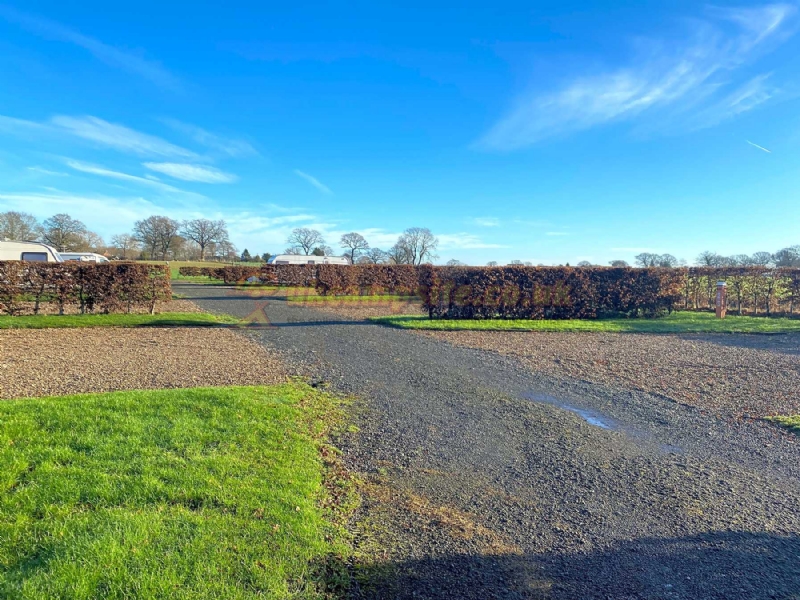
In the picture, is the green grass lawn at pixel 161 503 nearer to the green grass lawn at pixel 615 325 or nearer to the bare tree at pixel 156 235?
the green grass lawn at pixel 615 325

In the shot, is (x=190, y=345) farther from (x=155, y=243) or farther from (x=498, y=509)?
(x=155, y=243)

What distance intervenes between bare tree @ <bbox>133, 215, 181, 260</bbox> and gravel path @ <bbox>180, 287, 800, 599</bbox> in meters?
67.6

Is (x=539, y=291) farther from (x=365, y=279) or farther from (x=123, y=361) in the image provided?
(x=365, y=279)

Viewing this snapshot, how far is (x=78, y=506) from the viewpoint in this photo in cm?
287

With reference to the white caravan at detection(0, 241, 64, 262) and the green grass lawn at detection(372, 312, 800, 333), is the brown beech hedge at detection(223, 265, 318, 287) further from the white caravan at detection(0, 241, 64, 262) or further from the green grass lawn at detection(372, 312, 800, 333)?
the green grass lawn at detection(372, 312, 800, 333)

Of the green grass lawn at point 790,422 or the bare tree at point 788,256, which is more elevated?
the bare tree at point 788,256

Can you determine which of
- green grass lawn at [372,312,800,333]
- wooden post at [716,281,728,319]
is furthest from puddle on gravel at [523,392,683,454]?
wooden post at [716,281,728,319]

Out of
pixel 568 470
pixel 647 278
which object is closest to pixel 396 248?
pixel 647 278

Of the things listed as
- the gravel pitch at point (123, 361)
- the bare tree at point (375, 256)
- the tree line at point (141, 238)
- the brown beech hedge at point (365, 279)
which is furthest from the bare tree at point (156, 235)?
the gravel pitch at point (123, 361)

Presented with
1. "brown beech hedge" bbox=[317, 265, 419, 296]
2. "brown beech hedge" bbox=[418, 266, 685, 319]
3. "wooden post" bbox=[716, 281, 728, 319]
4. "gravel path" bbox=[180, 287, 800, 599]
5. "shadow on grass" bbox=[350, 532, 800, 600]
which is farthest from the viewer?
"brown beech hedge" bbox=[317, 265, 419, 296]

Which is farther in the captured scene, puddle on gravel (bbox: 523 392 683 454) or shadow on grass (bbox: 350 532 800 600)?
puddle on gravel (bbox: 523 392 683 454)

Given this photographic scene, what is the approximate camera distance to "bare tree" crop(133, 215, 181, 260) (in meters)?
64.6

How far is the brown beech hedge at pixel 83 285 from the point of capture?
13102 millimetres

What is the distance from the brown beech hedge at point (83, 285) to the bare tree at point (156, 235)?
5570 cm
